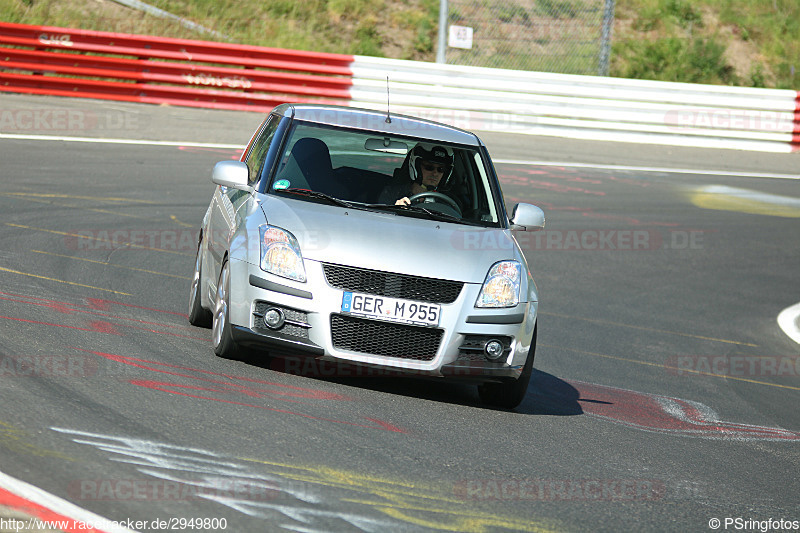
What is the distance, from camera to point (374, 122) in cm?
773

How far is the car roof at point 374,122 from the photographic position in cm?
760

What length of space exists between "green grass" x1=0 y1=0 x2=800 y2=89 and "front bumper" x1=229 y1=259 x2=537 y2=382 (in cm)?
1941

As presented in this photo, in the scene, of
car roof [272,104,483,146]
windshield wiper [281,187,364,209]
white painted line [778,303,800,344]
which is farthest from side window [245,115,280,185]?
white painted line [778,303,800,344]

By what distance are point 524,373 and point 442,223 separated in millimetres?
1104

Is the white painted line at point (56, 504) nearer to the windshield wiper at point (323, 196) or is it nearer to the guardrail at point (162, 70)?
the windshield wiper at point (323, 196)

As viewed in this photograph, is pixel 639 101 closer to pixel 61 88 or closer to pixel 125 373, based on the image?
pixel 61 88

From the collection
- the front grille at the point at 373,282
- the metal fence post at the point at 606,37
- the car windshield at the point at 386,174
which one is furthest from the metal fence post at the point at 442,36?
the front grille at the point at 373,282

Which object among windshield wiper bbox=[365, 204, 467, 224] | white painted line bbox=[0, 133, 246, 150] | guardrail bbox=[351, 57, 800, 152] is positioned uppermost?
guardrail bbox=[351, 57, 800, 152]

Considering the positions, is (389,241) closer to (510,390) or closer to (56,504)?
(510,390)

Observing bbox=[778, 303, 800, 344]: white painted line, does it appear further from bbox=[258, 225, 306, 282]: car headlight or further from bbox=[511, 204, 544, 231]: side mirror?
bbox=[258, 225, 306, 282]: car headlight

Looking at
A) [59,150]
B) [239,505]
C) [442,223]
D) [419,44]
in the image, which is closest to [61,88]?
[59,150]

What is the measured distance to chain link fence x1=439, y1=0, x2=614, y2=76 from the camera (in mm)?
25250

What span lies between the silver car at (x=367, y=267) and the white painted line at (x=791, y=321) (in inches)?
208

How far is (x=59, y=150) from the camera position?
619 inches
